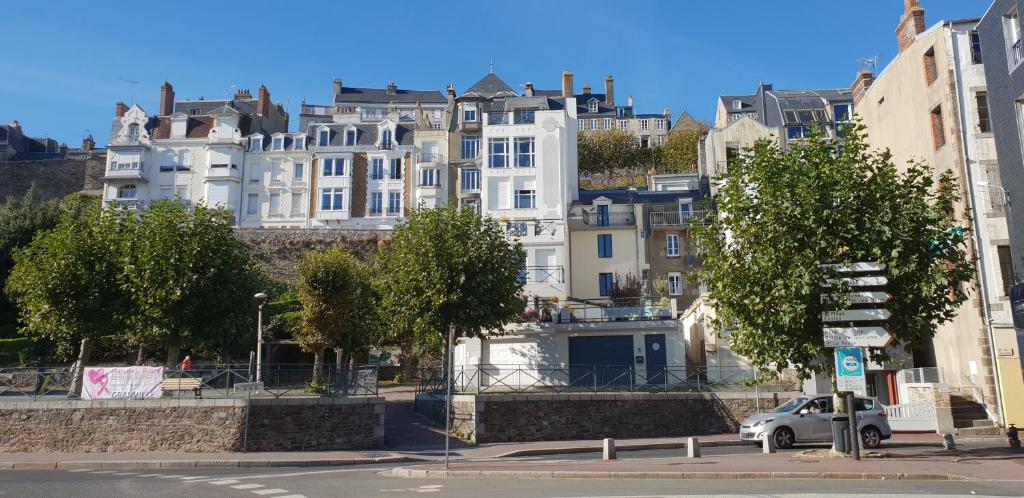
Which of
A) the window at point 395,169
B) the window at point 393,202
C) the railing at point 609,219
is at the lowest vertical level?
the railing at point 609,219

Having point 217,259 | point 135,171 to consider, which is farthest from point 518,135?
point 135,171

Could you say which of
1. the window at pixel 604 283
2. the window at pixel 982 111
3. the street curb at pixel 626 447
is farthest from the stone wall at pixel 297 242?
the window at pixel 982 111

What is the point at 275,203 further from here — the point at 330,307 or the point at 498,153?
the point at 330,307

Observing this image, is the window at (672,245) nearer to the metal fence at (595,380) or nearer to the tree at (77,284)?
the metal fence at (595,380)

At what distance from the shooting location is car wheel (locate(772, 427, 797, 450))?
1986cm

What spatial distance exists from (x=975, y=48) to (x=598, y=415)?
740 inches

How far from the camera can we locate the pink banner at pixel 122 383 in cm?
2205

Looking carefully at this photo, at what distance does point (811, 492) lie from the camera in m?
11.9

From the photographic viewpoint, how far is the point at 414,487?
44.5ft

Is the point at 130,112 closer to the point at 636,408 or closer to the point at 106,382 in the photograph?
the point at 106,382

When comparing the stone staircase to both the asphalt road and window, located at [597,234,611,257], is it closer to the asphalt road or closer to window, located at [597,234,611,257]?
the asphalt road

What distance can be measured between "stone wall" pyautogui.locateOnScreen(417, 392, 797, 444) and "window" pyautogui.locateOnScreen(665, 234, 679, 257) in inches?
641

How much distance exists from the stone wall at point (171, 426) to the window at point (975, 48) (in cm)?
2519

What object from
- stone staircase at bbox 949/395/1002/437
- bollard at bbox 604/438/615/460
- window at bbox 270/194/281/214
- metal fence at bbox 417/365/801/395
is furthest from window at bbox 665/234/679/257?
window at bbox 270/194/281/214
